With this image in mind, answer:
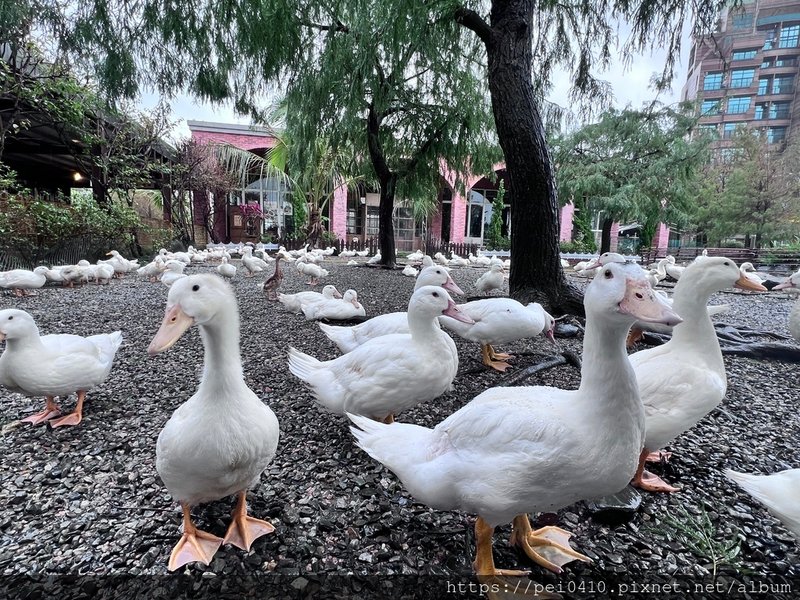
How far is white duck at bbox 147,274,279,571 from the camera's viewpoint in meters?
1.39

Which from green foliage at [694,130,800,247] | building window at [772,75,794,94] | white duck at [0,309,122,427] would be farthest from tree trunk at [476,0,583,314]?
building window at [772,75,794,94]

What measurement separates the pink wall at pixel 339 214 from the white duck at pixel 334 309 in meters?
15.2

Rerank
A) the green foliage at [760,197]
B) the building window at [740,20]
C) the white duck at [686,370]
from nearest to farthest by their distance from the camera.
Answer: the white duck at [686,370]
the building window at [740,20]
the green foliage at [760,197]

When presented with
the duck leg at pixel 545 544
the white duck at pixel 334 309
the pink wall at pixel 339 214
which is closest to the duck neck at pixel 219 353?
the duck leg at pixel 545 544

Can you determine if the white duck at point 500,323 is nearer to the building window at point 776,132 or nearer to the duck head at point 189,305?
the duck head at point 189,305

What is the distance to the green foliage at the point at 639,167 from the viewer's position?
1448cm

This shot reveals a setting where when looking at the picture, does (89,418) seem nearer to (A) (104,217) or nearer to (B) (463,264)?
(A) (104,217)

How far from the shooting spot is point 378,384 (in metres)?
2.16

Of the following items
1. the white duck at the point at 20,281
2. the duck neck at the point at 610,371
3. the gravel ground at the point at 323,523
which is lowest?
the gravel ground at the point at 323,523

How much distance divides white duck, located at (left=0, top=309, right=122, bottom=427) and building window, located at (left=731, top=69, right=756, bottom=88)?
210 ft

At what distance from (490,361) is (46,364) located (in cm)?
323

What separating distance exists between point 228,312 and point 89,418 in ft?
5.81

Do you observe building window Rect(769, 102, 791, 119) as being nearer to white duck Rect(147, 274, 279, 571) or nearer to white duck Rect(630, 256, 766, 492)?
white duck Rect(630, 256, 766, 492)

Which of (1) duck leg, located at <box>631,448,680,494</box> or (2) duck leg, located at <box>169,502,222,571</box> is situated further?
(1) duck leg, located at <box>631,448,680,494</box>
